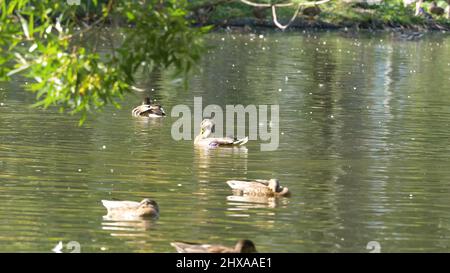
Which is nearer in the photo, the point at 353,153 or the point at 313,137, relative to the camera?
the point at 353,153

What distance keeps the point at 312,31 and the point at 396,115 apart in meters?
46.0

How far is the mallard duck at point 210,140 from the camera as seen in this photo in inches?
1086

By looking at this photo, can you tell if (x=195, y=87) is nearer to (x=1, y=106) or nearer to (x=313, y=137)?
(x=1, y=106)

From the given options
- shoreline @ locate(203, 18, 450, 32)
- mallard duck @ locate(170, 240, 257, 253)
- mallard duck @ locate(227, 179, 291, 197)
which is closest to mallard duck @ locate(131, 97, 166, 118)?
mallard duck @ locate(227, 179, 291, 197)

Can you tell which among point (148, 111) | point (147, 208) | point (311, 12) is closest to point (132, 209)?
point (147, 208)

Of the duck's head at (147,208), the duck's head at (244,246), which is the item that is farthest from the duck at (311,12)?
the duck's head at (244,246)

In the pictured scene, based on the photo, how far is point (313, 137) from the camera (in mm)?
29641

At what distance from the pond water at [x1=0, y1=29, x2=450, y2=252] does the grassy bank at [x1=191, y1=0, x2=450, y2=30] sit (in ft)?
126

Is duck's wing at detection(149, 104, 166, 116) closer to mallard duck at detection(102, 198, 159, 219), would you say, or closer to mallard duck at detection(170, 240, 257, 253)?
mallard duck at detection(102, 198, 159, 219)

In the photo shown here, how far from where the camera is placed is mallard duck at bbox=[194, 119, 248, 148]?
90.5ft

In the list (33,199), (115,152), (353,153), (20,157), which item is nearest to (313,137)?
(353,153)

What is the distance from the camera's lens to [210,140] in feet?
90.7

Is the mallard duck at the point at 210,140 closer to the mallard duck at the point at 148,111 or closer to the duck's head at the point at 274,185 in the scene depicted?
the mallard duck at the point at 148,111
